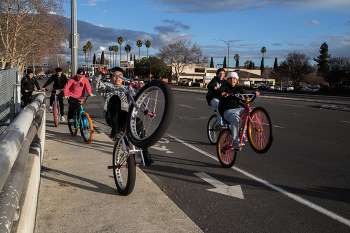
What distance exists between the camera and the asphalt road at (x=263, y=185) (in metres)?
3.62

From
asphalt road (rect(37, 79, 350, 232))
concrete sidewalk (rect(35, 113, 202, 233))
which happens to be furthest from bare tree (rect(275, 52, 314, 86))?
concrete sidewalk (rect(35, 113, 202, 233))

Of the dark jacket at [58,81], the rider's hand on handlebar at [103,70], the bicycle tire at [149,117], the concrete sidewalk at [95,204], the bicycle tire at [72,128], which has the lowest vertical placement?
the concrete sidewalk at [95,204]

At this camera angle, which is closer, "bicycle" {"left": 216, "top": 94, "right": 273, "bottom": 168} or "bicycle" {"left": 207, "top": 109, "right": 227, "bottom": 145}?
"bicycle" {"left": 216, "top": 94, "right": 273, "bottom": 168}

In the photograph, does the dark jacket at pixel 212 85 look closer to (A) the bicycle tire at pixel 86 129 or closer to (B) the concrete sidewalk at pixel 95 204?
(A) the bicycle tire at pixel 86 129

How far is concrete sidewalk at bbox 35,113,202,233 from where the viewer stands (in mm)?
3252

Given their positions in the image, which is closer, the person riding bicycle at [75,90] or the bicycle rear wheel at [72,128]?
the bicycle rear wheel at [72,128]

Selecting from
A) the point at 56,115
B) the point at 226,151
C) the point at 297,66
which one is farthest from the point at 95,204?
the point at 297,66

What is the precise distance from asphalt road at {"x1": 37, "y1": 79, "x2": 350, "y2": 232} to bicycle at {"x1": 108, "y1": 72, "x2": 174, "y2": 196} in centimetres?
76

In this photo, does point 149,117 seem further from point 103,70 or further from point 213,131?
point 213,131

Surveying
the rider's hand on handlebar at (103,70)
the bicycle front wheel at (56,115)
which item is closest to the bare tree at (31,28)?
the bicycle front wheel at (56,115)

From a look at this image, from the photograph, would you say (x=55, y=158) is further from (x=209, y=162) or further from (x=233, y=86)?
(x=233, y=86)

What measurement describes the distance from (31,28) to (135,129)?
3002cm

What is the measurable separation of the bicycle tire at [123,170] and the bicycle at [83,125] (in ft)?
9.82

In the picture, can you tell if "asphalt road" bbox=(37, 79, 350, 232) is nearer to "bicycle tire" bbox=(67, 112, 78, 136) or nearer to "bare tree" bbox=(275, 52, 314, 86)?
"bicycle tire" bbox=(67, 112, 78, 136)
